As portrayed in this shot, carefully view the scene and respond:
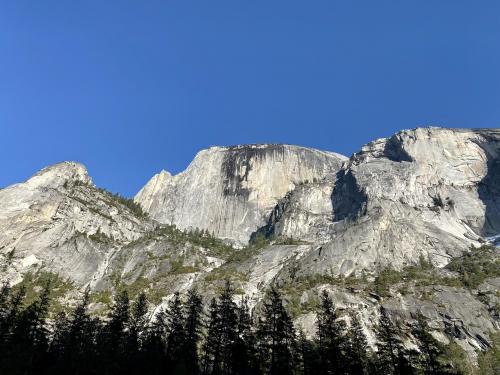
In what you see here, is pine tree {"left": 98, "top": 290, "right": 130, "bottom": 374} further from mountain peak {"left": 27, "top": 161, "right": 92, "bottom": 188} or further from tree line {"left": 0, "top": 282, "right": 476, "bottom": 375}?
mountain peak {"left": 27, "top": 161, "right": 92, "bottom": 188}

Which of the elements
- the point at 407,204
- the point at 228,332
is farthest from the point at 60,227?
the point at 407,204

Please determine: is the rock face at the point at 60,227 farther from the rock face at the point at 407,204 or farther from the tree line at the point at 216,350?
the rock face at the point at 407,204

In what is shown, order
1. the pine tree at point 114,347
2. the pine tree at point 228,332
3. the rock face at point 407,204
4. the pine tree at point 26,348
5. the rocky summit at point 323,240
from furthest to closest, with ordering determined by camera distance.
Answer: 1. the rock face at point 407,204
2. the rocky summit at point 323,240
3. the pine tree at point 228,332
4. the pine tree at point 114,347
5. the pine tree at point 26,348

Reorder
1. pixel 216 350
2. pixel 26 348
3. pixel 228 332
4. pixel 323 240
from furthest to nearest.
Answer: pixel 323 240 → pixel 228 332 → pixel 216 350 → pixel 26 348

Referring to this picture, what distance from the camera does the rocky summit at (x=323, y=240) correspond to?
99.4m

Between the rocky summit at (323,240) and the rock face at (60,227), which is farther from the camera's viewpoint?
the rock face at (60,227)

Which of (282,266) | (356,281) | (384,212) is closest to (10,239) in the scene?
(282,266)

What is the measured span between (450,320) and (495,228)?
8424cm

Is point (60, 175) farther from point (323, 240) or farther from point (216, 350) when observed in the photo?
point (216, 350)

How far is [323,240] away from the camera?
150 metres

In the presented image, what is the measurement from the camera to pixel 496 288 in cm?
10088

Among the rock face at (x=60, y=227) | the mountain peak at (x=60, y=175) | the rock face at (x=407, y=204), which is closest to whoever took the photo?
the rock face at (x=407, y=204)

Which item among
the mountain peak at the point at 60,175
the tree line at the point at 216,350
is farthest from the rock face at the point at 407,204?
the mountain peak at the point at 60,175

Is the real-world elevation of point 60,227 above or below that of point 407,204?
below
